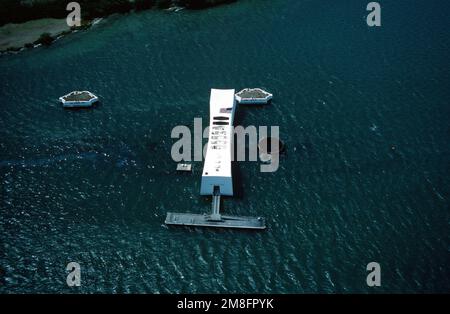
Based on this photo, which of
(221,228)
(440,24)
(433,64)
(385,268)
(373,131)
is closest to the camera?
(385,268)

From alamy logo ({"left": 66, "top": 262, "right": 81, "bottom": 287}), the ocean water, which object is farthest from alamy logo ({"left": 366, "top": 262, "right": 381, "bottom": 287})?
alamy logo ({"left": 66, "top": 262, "right": 81, "bottom": 287})

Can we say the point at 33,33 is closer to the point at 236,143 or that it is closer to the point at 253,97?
the point at 253,97

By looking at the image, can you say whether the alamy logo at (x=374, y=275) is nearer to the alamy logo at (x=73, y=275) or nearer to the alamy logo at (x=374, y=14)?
the alamy logo at (x=73, y=275)

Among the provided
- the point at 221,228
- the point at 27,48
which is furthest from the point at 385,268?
the point at 27,48

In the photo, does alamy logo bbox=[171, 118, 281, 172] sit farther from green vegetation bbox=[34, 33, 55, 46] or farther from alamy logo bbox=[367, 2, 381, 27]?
green vegetation bbox=[34, 33, 55, 46]

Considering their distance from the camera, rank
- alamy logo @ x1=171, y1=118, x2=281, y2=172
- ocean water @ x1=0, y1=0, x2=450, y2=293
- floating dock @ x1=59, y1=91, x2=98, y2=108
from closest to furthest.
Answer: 1. ocean water @ x1=0, y1=0, x2=450, y2=293
2. alamy logo @ x1=171, y1=118, x2=281, y2=172
3. floating dock @ x1=59, y1=91, x2=98, y2=108

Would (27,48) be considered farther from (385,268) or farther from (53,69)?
(385,268)
